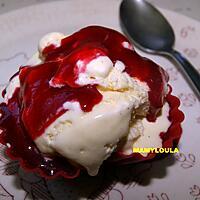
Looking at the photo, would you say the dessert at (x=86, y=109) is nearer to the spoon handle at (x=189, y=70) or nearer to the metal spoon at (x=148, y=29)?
the spoon handle at (x=189, y=70)

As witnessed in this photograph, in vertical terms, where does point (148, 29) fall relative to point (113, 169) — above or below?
above

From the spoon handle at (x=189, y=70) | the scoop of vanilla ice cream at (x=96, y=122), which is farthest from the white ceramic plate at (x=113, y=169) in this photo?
the scoop of vanilla ice cream at (x=96, y=122)

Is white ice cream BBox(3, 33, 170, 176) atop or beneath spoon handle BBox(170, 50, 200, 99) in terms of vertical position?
atop

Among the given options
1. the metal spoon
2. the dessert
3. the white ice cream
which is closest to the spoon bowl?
the metal spoon

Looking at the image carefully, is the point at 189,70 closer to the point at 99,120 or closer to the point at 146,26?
the point at 146,26

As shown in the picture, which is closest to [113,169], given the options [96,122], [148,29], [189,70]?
[96,122]

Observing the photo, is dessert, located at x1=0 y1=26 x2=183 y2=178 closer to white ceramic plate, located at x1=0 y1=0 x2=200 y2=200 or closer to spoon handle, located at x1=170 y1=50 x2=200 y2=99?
white ceramic plate, located at x1=0 y1=0 x2=200 y2=200

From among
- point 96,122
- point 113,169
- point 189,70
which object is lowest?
point 113,169
